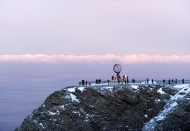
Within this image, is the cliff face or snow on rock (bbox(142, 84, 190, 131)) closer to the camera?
the cliff face

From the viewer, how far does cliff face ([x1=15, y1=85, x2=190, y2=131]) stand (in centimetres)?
6512

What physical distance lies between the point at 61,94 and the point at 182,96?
15.7 m

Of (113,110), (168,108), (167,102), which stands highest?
(167,102)

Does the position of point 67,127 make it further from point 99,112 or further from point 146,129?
point 146,129

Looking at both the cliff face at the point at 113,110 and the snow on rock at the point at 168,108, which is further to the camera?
the snow on rock at the point at 168,108

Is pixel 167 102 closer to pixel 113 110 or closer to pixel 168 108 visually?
pixel 168 108

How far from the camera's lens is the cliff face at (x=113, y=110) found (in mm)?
65125

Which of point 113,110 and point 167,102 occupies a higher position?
point 167,102

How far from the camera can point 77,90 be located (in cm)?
6850

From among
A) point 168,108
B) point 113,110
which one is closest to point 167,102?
point 168,108

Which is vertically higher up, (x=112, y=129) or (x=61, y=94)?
(x=61, y=94)

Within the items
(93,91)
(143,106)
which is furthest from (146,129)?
(93,91)

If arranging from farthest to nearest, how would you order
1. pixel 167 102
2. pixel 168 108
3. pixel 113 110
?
pixel 167 102 < pixel 113 110 < pixel 168 108

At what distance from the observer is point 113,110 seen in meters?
67.2
